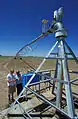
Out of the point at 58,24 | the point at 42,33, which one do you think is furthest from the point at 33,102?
the point at 58,24

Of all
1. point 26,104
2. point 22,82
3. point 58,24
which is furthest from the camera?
point 22,82

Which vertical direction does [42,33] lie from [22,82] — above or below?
above

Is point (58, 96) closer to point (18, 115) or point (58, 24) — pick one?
point (18, 115)

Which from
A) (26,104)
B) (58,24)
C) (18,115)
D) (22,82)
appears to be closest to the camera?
(58,24)

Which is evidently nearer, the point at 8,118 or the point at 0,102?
the point at 8,118

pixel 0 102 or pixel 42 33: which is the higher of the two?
pixel 42 33

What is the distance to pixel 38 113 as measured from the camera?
515 cm

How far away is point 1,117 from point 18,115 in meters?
0.59

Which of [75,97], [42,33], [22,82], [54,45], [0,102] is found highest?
[42,33]

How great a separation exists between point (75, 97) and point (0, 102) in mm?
4052

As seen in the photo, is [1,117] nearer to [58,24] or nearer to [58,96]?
[58,96]

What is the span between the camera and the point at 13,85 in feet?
24.7

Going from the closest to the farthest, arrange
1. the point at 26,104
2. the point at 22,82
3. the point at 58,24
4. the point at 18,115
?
the point at 58,24, the point at 18,115, the point at 26,104, the point at 22,82

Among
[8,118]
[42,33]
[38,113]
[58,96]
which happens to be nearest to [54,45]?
[42,33]
